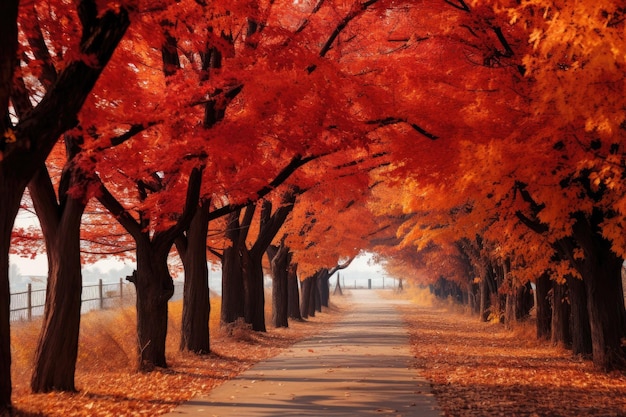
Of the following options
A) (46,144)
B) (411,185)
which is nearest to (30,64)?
(46,144)

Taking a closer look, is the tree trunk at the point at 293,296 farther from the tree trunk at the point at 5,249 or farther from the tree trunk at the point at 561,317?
the tree trunk at the point at 5,249

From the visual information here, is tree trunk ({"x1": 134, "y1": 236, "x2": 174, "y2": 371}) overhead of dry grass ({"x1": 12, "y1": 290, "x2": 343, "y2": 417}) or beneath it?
overhead

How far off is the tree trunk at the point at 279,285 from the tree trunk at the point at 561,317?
15453mm

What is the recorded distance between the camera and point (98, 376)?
15828 mm

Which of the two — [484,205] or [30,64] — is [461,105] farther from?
[30,64]

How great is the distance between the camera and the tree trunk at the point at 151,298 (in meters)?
17.0

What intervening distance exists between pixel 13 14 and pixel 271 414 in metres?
5.98

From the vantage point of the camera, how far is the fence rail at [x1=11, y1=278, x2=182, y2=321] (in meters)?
31.0

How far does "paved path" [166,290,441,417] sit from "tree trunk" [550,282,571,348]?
14.5ft

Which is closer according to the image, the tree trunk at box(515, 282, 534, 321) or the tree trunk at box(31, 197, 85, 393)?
the tree trunk at box(31, 197, 85, 393)

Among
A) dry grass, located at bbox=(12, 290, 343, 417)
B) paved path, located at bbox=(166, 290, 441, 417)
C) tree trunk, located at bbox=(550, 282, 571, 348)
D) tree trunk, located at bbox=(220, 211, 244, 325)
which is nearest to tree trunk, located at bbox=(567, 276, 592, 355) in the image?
tree trunk, located at bbox=(550, 282, 571, 348)

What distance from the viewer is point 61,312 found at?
13.2 meters

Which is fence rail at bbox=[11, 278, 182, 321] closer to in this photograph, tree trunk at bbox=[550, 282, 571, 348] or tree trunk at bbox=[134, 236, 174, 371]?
tree trunk at bbox=[134, 236, 174, 371]

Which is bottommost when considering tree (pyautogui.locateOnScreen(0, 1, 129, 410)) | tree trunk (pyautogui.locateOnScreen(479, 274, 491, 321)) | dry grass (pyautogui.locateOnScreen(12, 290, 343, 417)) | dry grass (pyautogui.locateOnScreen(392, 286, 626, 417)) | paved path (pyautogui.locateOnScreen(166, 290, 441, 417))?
dry grass (pyautogui.locateOnScreen(392, 286, 626, 417))
